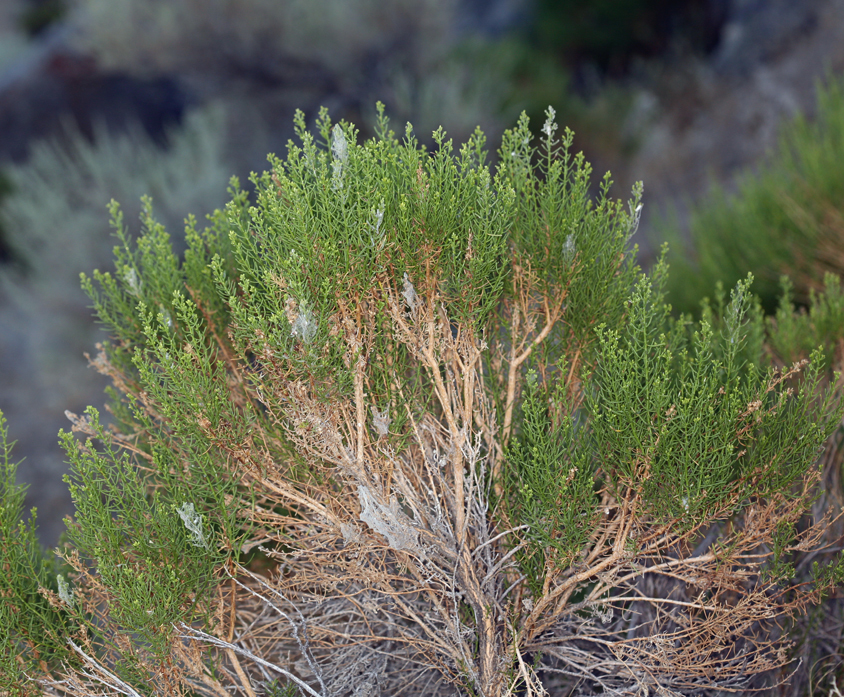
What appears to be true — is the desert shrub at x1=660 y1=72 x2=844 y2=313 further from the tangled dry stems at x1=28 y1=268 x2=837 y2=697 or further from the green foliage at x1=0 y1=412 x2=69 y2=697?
the green foliage at x1=0 y1=412 x2=69 y2=697

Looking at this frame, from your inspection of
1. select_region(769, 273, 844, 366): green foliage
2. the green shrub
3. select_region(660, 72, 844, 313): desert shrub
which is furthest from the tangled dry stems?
the green shrub

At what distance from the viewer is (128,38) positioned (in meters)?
7.46

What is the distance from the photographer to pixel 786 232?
14.3 feet

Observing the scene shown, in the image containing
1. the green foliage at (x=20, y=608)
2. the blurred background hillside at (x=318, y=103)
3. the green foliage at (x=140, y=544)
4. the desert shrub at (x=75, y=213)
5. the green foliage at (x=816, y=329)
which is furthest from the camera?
the blurred background hillside at (x=318, y=103)

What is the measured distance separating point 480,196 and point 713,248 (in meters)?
3.28

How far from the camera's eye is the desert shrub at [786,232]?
417 centimetres

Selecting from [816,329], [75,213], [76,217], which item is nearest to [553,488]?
[816,329]

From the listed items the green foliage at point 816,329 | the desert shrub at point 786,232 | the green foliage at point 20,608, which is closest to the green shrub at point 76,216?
the desert shrub at point 786,232

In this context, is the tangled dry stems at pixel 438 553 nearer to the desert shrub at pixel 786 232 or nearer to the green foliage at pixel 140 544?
the green foliage at pixel 140 544

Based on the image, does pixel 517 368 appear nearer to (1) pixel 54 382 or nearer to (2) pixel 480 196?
(2) pixel 480 196

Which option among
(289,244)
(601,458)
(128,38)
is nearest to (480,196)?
(289,244)

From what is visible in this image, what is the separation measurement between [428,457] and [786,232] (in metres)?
3.54

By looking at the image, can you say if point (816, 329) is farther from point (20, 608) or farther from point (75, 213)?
point (75, 213)

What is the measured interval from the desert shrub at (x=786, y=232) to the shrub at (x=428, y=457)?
8.85 feet
